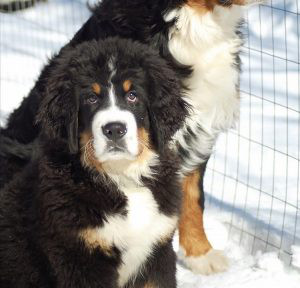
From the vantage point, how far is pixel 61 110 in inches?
154

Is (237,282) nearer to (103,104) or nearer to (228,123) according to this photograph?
(228,123)

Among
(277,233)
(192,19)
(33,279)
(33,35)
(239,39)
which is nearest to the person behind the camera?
(33,279)

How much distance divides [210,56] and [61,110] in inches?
46.6

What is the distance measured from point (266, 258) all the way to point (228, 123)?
0.90 m

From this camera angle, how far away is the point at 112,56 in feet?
12.7

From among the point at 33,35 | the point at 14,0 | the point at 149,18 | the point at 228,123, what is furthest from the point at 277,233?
the point at 14,0

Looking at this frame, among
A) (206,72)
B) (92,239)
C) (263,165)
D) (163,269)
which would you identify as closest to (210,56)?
(206,72)

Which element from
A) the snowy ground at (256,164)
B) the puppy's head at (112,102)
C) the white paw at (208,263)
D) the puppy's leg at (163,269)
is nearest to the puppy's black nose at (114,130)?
the puppy's head at (112,102)

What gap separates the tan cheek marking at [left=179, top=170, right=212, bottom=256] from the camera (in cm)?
507

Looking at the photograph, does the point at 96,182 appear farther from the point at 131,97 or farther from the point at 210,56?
the point at 210,56

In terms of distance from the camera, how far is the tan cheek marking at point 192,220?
5066 millimetres

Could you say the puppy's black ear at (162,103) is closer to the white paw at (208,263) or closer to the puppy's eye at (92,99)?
the puppy's eye at (92,99)

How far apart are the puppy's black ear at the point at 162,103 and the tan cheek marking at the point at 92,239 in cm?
56

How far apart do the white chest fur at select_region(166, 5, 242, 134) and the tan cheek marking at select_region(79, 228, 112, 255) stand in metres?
1.20
